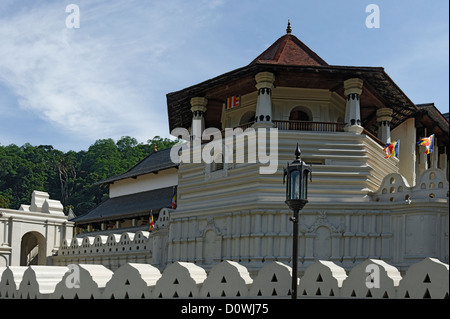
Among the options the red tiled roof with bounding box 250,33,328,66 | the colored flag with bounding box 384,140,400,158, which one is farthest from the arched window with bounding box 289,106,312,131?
the colored flag with bounding box 384,140,400,158

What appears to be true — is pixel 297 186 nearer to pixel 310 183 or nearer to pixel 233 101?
pixel 310 183

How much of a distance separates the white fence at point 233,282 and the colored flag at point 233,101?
11052 mm

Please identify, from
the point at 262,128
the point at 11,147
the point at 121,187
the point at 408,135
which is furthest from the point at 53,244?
the point at 11,147

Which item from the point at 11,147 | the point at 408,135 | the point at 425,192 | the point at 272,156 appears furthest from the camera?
the point at 11,147

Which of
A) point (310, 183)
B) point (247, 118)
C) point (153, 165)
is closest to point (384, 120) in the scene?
point (247, 118)

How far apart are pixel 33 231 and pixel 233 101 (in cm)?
1717

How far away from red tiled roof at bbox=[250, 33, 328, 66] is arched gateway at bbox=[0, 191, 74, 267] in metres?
18.1

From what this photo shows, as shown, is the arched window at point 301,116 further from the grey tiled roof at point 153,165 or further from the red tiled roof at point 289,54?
the grey tiled roof at point 153,165

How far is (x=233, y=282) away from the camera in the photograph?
58.9 feet

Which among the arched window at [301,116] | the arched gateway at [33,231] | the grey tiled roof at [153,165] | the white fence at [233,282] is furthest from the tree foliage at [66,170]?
the white fence at [233,282]

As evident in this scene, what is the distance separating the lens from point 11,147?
87250 mm
